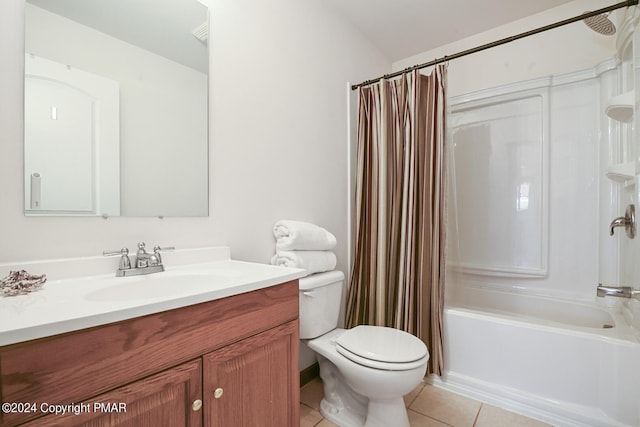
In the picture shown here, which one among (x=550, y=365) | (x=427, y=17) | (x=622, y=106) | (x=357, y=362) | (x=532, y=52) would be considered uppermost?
(x=427, y=17)

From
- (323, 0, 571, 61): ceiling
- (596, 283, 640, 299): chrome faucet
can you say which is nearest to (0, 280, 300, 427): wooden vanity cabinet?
(596, 283, 640, 299): chrome faucet

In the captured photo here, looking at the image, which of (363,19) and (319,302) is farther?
(363,19)

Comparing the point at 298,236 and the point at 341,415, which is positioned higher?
the point at 298,236

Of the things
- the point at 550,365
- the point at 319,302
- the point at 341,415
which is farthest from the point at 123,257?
the point at 550,365

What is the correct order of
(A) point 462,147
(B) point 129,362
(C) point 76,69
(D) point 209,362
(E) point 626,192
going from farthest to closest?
(A) point 462,147, (E) point 626,192, (C) point 76,69, (D) point 209,362, (B) point 129,362

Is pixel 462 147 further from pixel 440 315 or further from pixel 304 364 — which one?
pixel 304 364

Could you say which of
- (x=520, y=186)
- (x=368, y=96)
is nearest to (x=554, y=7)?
(x=520, y=186)

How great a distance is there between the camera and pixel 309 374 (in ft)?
6.15

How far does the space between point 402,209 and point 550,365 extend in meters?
1.09

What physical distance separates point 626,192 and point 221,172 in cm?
226

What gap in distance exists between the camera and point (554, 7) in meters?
2.09

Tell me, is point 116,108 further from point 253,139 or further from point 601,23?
point 601,23

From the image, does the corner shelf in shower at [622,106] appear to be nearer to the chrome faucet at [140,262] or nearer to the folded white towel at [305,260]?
the folded white towel at [305,260]

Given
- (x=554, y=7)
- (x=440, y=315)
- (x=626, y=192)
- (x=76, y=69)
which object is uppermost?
(x=554, y=7)
